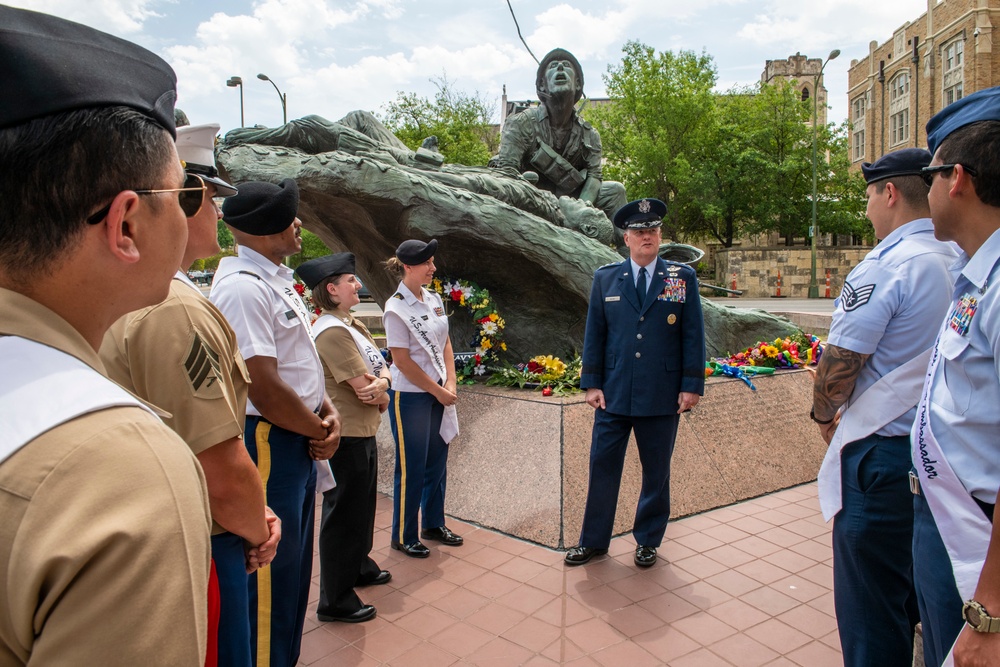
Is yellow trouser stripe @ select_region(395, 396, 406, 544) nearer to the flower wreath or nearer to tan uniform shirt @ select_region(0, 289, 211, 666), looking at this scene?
the flower wreath

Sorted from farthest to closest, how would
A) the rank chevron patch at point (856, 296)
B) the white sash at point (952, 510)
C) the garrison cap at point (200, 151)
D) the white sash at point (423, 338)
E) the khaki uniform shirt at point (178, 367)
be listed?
the white sash at point (423, 338) < the rank chevron patch at point (856, 296) < the garrison cap at point (200, 151) < the khaki uniform shirt at point (178, 367) < the white sash at point (952, 510)

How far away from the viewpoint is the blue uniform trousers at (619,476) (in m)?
3.97

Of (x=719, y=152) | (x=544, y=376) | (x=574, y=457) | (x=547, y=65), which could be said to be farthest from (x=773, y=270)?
(x=574, y=457)

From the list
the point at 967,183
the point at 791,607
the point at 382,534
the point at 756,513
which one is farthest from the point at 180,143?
the point at 756,513

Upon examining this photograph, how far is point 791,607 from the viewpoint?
342 centimetres

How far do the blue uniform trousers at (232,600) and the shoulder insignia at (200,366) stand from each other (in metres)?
0.43

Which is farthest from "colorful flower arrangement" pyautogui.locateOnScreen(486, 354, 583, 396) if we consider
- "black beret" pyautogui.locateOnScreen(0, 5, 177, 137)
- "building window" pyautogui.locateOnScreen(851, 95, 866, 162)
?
"building window" pyautogui.locateOnScreen(851, 95, 866, 162)

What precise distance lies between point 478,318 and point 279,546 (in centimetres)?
410

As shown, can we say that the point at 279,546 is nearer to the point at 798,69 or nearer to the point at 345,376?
the point at 345,376

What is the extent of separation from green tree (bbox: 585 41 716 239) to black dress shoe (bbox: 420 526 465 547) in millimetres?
26167

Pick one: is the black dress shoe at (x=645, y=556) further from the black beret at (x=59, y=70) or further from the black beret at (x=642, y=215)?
the black beret at (x=59, y=70)

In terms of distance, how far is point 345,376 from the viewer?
3.42m

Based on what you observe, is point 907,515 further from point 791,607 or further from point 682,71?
point 682,71

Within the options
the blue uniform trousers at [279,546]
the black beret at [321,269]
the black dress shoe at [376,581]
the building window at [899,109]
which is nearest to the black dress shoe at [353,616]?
the black dress shoe at [376,581]
